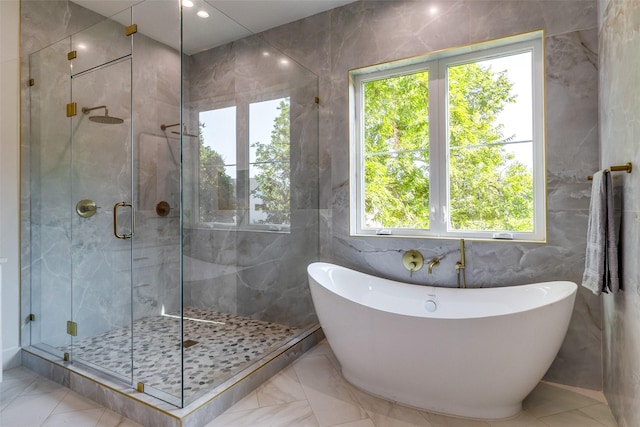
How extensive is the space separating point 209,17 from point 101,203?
1547 millimetres

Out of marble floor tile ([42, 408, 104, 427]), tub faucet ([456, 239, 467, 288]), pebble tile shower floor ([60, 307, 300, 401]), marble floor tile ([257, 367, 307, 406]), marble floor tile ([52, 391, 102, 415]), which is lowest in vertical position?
marble floor tile ([257, 367, 307, 406])

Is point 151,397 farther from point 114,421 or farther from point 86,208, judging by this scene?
point 86,208

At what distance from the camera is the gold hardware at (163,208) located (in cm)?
238

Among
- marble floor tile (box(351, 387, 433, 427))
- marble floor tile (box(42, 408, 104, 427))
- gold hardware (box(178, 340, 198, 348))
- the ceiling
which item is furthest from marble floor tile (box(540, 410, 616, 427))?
the ceiling

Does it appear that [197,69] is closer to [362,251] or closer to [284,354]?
[362,251]

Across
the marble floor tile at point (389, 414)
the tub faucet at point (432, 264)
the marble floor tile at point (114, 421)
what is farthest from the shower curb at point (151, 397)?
the tub faucet at point (432, 264)

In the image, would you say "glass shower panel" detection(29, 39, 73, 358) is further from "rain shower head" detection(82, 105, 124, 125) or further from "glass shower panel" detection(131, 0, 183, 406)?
"glass shower panel" detection(131, 0, 183, 406)

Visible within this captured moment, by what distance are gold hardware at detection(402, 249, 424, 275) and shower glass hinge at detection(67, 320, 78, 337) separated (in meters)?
2.38

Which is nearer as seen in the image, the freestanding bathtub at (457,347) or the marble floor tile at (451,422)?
the freestanding bathtub at (457,347)

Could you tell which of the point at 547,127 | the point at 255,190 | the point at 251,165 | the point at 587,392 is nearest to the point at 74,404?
the point at 255,190

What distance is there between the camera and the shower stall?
87.4 inches

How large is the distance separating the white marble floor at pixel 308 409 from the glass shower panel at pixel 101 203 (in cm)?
53

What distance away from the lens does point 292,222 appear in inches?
112

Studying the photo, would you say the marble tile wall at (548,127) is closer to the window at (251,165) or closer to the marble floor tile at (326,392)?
the window at (251,165)
